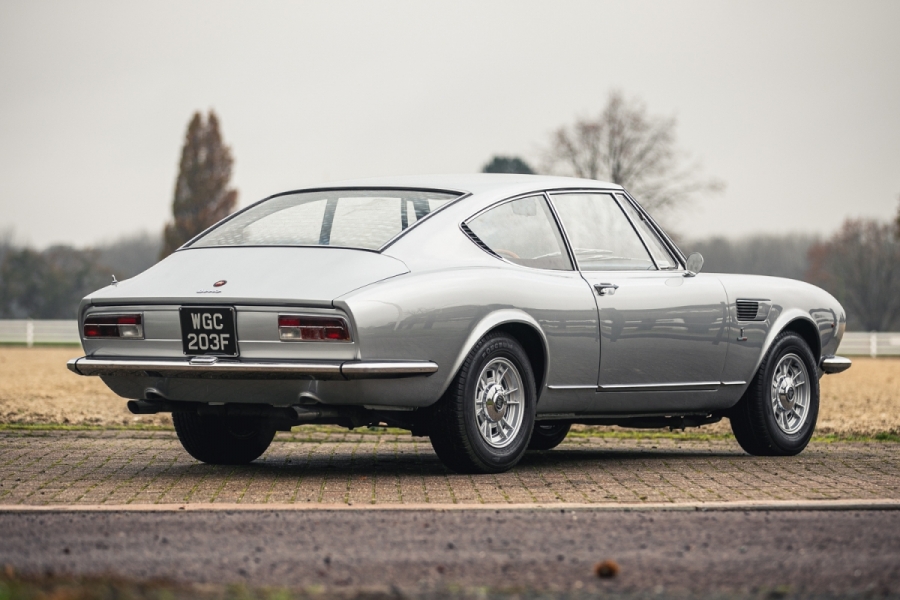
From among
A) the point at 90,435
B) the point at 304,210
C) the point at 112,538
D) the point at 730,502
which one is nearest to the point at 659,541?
the point at 730,502

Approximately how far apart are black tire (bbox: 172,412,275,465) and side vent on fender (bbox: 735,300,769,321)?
116 inches

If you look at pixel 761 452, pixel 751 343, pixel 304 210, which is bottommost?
pixel 761 452

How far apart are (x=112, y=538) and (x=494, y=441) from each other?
8.41 feet

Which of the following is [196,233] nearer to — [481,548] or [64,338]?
[64,338]

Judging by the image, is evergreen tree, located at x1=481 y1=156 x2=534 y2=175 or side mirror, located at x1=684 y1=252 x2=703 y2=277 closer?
side mirror, located at x1=684 y1=252 x2=703 y2=277

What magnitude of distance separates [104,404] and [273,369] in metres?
7.88

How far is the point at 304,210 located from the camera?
7238 millimetres

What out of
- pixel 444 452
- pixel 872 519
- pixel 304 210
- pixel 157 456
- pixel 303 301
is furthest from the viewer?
pixel 157 456

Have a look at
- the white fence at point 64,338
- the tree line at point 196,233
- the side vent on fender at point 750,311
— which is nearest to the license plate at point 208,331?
the side vent on fender at point 750,311

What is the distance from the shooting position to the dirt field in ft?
36.4

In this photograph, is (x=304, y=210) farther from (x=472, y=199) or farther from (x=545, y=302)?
(x=545, y=302)

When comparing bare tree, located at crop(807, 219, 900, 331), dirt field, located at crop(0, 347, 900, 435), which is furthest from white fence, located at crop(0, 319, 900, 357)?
bare tree, located at crop(807, 219, 900, 331)

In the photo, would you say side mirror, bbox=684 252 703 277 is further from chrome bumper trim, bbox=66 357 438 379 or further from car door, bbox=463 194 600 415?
chrome bumper trim, bbox=66 357 438 379

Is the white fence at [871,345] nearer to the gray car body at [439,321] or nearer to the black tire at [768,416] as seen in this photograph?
the black tire at [768,416]
